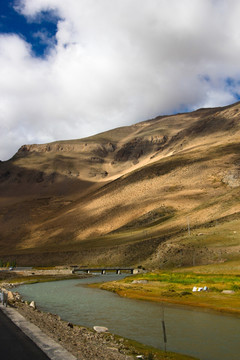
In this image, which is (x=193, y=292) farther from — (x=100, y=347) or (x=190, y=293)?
(x=100, y=347)

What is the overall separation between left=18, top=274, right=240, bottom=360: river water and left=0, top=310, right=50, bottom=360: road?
317 inches

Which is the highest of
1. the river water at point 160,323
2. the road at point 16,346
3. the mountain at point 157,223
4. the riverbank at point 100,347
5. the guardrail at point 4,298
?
the mountain at point 157,223

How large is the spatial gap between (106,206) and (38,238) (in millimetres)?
37052

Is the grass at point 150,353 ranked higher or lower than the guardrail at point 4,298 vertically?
lower

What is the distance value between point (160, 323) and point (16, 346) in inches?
620

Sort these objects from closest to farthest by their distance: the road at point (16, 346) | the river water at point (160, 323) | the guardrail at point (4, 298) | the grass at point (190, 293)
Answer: the road at point (16, 346) → the river water at point (160, 323) → the guardrail at point (4, 298) → the grass at point (190, 293)

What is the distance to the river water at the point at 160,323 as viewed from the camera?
2241 centimetres

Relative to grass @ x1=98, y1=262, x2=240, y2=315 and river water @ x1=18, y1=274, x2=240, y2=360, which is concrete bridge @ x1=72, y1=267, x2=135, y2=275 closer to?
grass @ x1=98, y1=262, x2=240, y2=315

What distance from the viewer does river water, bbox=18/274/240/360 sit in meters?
22.4

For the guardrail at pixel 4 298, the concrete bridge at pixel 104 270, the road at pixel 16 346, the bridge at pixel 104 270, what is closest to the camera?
the road at pixel 16 346

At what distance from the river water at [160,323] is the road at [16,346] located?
8.06 meters

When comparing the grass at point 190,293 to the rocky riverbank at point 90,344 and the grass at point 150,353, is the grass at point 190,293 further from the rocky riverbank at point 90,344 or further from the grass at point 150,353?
the rocky riverbank at point 90,344

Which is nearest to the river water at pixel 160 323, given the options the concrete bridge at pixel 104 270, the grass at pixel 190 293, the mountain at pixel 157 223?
the grass at pixel 190 293

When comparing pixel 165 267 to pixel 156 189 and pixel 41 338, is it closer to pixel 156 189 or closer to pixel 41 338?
pixel 41 338
